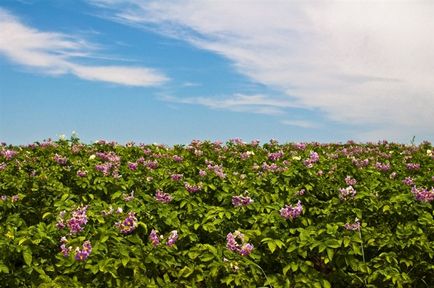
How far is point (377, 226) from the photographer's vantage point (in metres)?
7.43

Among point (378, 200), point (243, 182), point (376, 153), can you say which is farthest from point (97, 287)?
point (376, 153)

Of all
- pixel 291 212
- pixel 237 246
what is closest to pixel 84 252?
pixel 237 246

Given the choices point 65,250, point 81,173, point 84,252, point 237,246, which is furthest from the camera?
point 81,173

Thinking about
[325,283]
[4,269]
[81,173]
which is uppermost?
[81,173]

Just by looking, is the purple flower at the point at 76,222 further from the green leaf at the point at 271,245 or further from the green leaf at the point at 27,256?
the green leaf at the point at 271,245

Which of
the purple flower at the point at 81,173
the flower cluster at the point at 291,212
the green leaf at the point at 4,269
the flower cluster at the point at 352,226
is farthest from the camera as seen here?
the purple flower at the point at 81,173

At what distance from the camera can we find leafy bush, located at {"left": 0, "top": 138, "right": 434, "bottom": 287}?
5797mm

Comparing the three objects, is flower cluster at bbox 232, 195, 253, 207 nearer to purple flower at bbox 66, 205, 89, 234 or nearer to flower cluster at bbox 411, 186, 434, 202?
purple flower at bbox 66, 205, 89, 234

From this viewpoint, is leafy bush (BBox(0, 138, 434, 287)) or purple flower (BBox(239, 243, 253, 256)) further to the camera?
purple flower (BBox(239, 243, 253, 256))

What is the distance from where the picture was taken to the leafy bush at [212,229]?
5797mm

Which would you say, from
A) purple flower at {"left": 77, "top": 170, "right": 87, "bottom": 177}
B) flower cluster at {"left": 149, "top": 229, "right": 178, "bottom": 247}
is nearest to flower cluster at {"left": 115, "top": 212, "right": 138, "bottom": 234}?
flower cluster at {"left": 149, "top": 229, "right": 178, "bottom": 247}

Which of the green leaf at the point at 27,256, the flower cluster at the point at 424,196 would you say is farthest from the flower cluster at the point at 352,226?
the green leaf at the point at 27,256

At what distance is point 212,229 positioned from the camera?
6.74 meters

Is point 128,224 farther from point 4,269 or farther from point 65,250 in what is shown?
point 4,269
